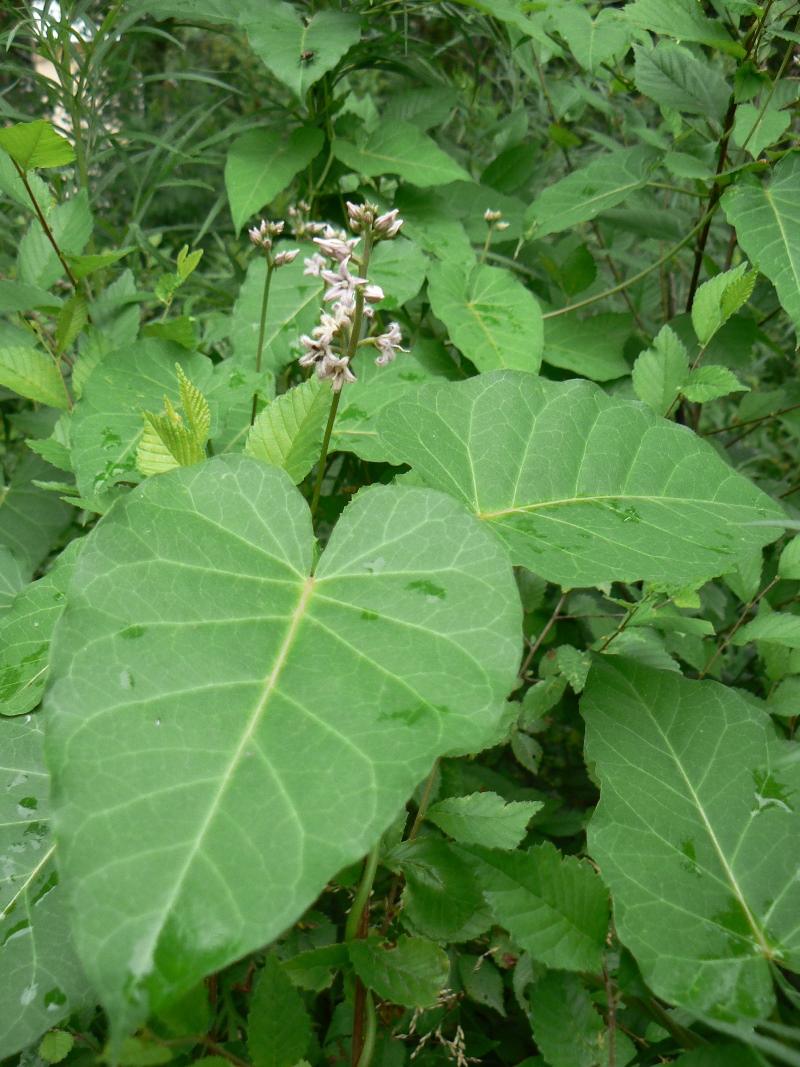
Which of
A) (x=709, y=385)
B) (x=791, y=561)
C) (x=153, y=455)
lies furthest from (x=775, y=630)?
(x=153, y=455)

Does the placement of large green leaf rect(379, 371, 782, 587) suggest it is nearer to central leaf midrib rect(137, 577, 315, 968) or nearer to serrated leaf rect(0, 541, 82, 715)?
central leaf midrib rect(137, 577, 315, 968)

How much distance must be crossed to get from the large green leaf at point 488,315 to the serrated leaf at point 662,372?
0.69 feet

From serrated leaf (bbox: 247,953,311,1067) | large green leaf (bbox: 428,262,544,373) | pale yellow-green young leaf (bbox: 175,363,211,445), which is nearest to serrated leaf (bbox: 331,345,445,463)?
large green leaf (bbox: 428,262,544,373)

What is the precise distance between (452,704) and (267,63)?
121 centimetres

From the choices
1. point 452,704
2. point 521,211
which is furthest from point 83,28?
point 452,704

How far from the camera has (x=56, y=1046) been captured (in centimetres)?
66

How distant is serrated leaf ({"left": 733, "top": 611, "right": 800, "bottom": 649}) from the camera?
880 mm

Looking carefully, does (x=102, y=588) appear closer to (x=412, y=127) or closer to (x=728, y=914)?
(x=728, y=914)

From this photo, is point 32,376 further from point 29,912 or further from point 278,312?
point 29,912

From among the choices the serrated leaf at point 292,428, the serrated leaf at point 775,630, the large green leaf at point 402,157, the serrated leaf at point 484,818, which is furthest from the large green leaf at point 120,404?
the serrated leaf at point 775,630

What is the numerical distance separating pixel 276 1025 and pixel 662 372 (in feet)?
2.92

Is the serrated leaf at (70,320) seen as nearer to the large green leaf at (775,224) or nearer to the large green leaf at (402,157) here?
the large green leaf at (402,157)

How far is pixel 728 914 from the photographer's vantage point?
553 millimetres

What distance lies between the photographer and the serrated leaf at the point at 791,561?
0.92 meters
